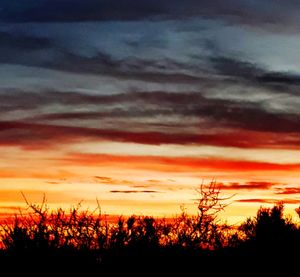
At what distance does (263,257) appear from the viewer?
1655 inches

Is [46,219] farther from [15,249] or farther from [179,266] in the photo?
[179,266]

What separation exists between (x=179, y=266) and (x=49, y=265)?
19.6 ft

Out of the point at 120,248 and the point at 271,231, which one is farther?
the point at 271,231

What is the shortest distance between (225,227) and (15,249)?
9.74 meters

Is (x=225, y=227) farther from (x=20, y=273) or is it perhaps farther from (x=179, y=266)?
(x=20, y=273)

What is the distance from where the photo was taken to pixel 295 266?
129ft

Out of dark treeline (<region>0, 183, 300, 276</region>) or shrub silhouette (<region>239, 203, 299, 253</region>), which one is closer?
dark treeline (<region>0, 183, 300, 276</region>)

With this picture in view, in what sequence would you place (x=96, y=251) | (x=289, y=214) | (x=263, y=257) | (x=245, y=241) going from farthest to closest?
(x=289, y=214)
(x=245, y=241)
(x=263, y=257)
(x=96, y=251)

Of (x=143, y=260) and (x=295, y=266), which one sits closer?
(x=143, y=260)

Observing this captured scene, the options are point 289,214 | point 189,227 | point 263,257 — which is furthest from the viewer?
point 289,214

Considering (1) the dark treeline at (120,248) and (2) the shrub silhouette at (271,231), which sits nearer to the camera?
(1) the dark treeline at (120,248)

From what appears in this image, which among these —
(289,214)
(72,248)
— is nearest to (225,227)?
(72,248)

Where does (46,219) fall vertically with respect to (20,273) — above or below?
above

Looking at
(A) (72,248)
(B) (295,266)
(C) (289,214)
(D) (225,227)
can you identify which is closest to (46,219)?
(A) (72,248)
